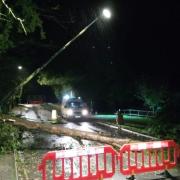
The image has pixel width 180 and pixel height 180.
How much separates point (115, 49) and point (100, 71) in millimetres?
4275

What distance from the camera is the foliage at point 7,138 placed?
650 inches

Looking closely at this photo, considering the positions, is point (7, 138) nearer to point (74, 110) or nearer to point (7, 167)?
point (7, 167)

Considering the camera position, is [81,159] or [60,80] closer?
[81,159]

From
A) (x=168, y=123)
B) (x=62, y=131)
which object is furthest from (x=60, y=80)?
(x=168, y=123)

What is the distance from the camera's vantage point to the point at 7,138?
55.7 ft

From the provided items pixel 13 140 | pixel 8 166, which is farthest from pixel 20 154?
pixel 8 166

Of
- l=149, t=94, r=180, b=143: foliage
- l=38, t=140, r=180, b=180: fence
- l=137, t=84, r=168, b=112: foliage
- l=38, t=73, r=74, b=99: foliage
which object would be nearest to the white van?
l=137, t=84, r=168, b=112: foliage

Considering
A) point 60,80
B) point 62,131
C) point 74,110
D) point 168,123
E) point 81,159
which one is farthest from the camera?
point 60,80

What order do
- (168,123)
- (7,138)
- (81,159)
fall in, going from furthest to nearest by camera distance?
(7,138)
(168,123)
(81,159)

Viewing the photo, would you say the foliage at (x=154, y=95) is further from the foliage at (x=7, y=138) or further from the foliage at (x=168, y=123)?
the foliage at (x=7, y=138)

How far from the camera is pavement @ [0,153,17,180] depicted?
11758mm

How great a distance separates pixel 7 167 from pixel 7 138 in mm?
4005

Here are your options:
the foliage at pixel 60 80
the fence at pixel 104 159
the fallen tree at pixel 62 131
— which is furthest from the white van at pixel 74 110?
the fence at pixel 104 159

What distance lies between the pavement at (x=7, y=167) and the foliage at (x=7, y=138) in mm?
1061
